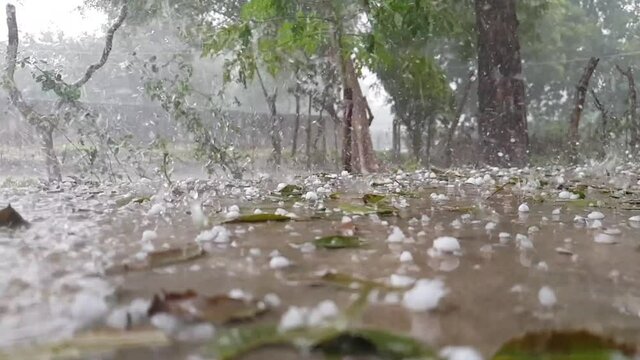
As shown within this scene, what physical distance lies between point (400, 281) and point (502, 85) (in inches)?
203

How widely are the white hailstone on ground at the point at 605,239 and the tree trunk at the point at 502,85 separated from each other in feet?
14.4

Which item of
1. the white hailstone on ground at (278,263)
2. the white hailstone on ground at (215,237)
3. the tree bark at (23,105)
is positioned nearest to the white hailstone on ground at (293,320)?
the white hailstone on ground at (278,263)

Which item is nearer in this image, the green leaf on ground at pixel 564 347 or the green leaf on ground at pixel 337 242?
the green leaf on ground at pixel 564 347

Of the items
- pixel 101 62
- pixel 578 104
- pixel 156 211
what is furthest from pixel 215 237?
pixel 101 62

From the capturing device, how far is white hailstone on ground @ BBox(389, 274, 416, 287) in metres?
0.91

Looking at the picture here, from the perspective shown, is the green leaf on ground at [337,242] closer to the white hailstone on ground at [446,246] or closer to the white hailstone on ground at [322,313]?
the white hailstone on ground at [446,246]

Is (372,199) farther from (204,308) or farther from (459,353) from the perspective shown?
(459,353)

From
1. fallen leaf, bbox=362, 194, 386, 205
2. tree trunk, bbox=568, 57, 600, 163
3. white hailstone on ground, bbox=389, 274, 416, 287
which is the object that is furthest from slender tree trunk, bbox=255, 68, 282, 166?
white hailstone on ground, bbox=389, 274, 416, 287

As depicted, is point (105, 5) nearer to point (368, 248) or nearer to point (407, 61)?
point (407, 61)

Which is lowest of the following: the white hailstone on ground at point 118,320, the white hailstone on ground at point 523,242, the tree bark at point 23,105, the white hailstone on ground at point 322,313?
the white hailstone on ground at point 523,242

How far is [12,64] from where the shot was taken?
250 inches

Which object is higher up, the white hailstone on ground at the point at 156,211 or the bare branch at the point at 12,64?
the bare branch at the point at 12,64

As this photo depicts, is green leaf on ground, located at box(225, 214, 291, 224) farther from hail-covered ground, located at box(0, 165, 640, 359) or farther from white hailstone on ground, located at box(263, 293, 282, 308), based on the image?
white hailstone on ground, located at box(263, 293, 282, 308)

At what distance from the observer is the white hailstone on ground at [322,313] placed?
714 millimetres
